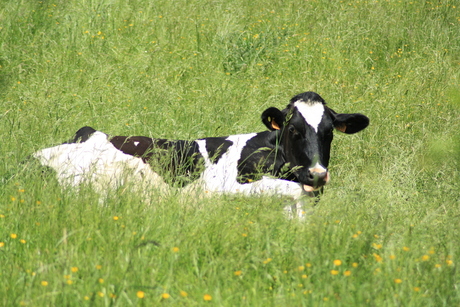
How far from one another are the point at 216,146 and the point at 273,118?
24.6 inches

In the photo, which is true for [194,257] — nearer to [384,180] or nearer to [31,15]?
[384,180]

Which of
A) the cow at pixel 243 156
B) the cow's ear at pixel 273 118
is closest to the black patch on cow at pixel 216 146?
the cow at pixel 243 156

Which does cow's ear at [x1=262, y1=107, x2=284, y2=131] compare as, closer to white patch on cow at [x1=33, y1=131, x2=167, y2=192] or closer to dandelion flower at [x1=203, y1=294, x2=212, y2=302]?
white patch on cow at [x1=33, y1=131, x2=167, y2=192]

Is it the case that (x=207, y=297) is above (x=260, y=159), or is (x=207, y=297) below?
below

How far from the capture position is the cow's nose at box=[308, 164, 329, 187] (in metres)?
4.28

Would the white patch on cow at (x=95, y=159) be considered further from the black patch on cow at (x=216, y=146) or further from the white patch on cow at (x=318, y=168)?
the white patch on cow at (x=318, y=168)

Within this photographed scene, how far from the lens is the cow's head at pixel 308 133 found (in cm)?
445

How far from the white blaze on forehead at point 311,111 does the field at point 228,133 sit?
0.66 meters

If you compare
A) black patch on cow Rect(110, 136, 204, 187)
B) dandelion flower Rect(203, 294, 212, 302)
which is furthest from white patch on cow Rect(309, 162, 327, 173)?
dandelion flower Rect(203, 294, 212, 302)

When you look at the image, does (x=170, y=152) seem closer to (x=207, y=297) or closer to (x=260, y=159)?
(x=260, y=159)

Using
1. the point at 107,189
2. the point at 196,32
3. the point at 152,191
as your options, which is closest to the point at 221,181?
the point at 152,191

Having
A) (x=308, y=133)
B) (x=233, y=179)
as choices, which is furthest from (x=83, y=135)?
(x=308, y=133)

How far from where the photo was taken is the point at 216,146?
5.23m

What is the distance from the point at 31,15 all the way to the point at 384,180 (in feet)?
21.2
